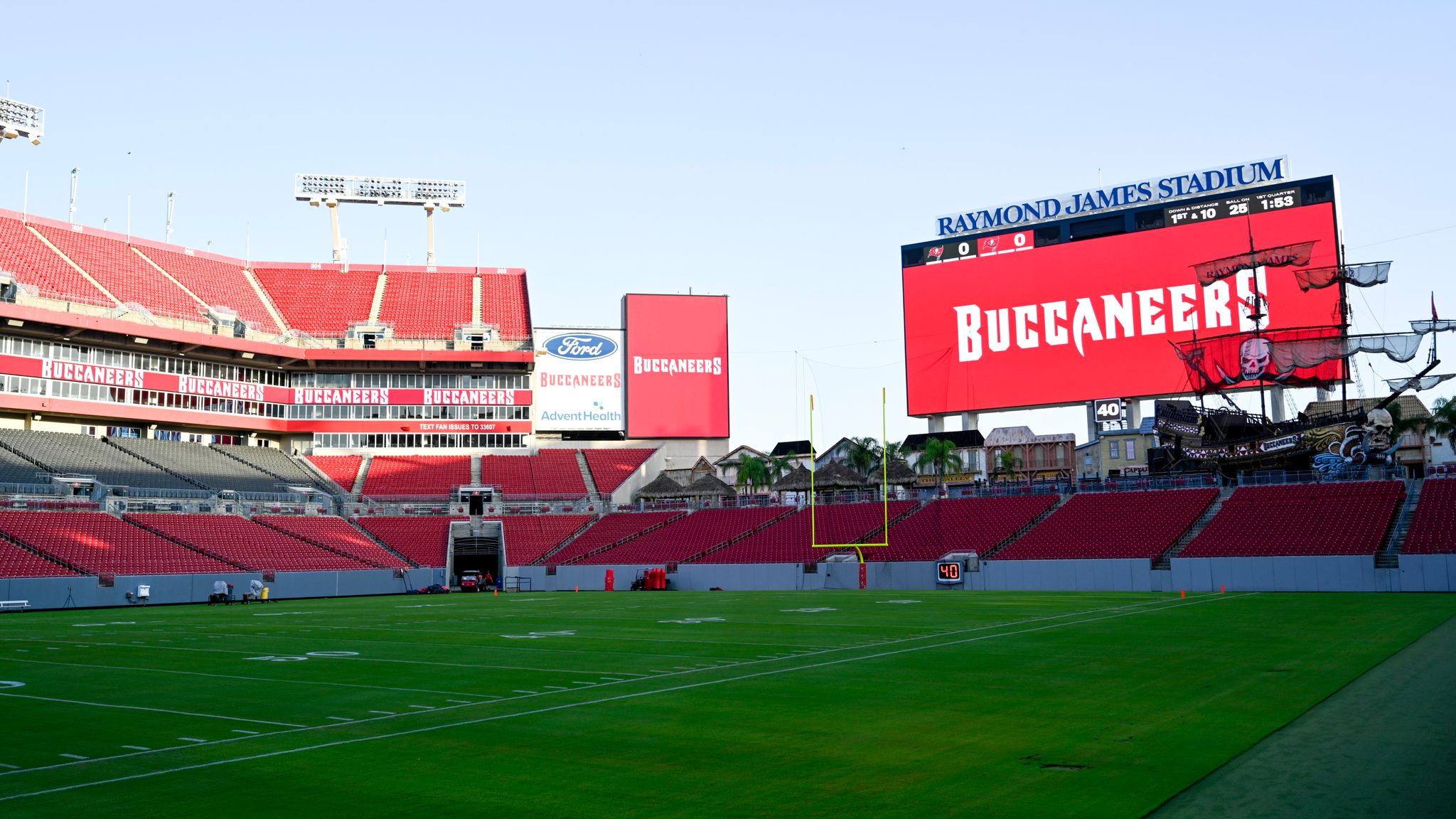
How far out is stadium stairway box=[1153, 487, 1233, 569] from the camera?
4672 cm

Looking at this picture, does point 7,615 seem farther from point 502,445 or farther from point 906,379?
point 906,379

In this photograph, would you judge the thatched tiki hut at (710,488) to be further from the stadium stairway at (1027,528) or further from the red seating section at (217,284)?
the red seating section at (217,284)

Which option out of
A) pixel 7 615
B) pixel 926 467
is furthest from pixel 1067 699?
pixel 926 467

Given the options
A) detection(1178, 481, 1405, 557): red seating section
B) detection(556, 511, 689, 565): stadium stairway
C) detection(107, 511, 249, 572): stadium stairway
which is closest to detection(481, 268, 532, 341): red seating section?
detection(556, 511, 689, 565): stadium stairway

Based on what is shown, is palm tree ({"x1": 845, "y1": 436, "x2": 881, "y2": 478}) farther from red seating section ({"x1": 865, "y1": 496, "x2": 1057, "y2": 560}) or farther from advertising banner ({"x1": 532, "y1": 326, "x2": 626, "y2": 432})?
red seating section ({"x1": 865, "y1": 496, "x2": 1057, "y2": 560})

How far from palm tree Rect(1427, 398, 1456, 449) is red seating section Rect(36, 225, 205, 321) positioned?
82.9 meters

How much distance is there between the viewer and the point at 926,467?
→ 324ft

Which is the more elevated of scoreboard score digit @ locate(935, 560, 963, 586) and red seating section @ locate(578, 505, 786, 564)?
red seating section @ locate(578, 505, 786, 564)

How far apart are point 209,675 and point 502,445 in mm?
59772

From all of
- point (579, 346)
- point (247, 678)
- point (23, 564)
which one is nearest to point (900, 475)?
point (579, 346)

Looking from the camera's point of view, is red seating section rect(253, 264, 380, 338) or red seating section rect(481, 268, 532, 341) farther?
red seating section rect(481, 268, 532, 341)

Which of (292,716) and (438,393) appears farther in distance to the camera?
(438,393)

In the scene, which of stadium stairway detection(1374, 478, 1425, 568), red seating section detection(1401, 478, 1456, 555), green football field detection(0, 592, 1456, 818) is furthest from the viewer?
stadium stairway detection(1374, 478, 1425, 568)

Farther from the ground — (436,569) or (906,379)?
(906,379)
